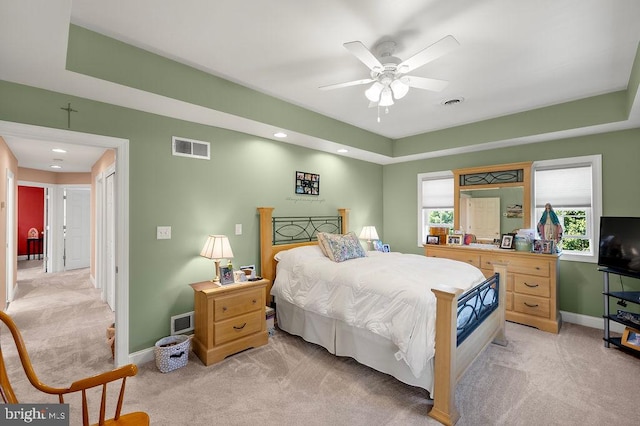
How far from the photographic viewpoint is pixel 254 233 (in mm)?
3705

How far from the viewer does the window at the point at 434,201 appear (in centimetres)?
498

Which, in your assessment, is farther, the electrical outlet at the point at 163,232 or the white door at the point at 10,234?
the white door at the point at 10,234

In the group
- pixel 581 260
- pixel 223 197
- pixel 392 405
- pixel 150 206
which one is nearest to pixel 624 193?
pixel 581 260

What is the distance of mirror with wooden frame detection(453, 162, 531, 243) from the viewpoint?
414 cm

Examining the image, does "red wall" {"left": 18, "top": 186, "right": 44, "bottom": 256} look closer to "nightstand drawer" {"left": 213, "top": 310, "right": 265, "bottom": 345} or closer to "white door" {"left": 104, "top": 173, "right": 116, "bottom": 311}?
"white door" {"left": 104, "top": 173, "right": 116, "bottom": 311}

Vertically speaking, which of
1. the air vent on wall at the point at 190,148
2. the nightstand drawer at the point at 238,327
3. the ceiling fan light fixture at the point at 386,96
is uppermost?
the ceiling fan light fixture at the point at 386,96

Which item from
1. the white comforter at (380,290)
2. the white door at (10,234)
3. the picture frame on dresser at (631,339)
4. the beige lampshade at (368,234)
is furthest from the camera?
the beige lampshade at (368,234)

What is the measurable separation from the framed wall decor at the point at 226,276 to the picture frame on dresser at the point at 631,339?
4.06 m

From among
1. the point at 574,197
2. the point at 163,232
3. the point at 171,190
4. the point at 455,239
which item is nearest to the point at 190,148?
the point at 171,190

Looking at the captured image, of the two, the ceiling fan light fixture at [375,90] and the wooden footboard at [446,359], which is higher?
the ceiling fan light fixture at [375,90]

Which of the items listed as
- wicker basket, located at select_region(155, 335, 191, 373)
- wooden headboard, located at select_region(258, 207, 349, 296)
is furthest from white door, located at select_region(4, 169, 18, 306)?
wooden headboard, located at select_region(258, 207, 349, 296)

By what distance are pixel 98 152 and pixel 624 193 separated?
7.32 meters

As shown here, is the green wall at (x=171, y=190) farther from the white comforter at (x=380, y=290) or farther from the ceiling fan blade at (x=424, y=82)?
the ceiling fan blade at (x=424, y=82)

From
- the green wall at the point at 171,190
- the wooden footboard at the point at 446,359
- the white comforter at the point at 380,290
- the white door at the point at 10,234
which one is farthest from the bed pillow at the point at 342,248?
the white door at the point at 10,234
